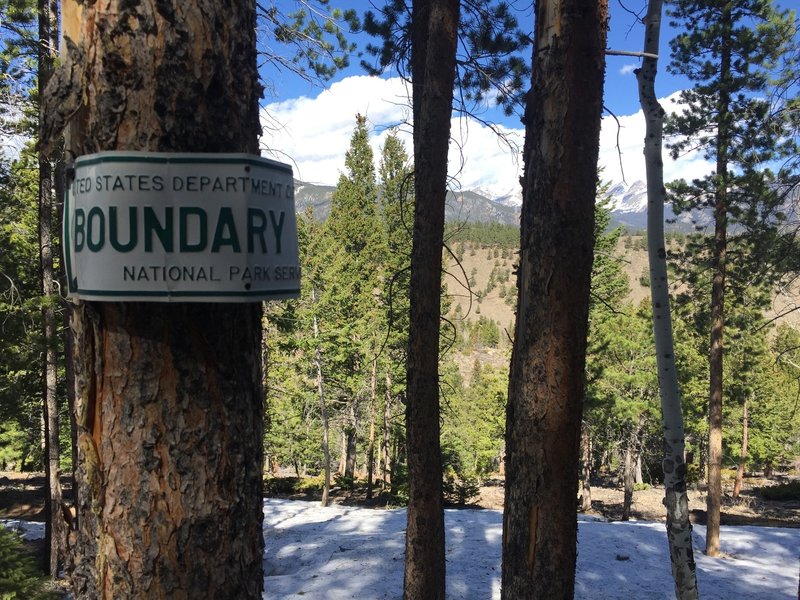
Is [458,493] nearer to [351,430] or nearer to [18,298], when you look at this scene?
[351,430]

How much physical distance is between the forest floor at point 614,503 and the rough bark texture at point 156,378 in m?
17.9

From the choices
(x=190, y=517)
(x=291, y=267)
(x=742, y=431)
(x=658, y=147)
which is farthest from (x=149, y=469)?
(x=742, y=431)

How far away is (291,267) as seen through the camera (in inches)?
46.8

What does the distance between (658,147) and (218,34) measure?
4093mm

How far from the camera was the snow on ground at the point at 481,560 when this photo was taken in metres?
7.89

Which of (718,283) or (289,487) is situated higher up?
(718,283)

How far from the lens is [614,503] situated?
82.8 feet

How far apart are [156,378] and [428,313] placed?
4.54 metres

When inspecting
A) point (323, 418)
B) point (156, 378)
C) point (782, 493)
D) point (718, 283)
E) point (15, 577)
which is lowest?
point (782, 493)

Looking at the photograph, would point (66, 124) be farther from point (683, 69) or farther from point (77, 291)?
point (683, 69)

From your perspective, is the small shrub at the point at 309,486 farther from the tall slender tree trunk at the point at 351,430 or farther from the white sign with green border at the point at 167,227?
the white sign with green border at the point at 167,227

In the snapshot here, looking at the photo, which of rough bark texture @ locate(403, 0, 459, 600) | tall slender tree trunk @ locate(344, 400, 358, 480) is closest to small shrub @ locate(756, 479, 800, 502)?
tall slender tree trunk @ locate(344, 400, 358, 480)

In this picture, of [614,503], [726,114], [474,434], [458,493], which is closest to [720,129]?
[726,114]

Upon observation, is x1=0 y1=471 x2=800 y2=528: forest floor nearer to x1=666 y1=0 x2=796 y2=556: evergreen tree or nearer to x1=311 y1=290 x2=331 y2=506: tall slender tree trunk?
x1=311 y1=290 x2=331 y2=506: tall slender tree trunk
